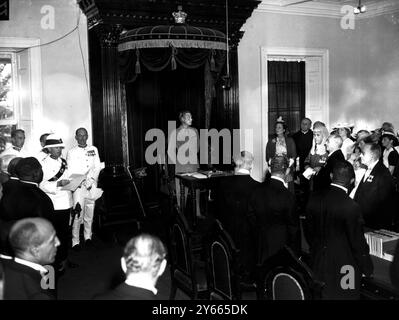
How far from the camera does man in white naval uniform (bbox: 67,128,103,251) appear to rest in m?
6.89

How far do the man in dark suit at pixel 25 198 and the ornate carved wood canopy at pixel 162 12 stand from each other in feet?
12.6

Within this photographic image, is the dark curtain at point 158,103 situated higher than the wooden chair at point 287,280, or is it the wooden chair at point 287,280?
the dark curtain at point 158,103

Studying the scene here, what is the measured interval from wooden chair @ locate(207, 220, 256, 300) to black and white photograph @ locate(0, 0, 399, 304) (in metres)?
0.02

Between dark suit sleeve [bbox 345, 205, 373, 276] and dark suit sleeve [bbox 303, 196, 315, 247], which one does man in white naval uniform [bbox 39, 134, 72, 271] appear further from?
dark suit sleeve [bbox 345, 205, 373, 276]

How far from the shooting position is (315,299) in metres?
2.89

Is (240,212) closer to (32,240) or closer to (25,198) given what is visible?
(25,198)

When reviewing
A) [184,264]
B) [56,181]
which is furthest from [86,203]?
[184,264]

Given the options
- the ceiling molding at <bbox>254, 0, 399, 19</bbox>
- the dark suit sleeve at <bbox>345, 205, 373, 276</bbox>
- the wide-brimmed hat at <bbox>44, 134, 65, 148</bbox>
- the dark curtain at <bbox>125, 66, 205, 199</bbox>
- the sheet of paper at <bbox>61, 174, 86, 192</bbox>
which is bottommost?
the dark suit sleeve at <bbox>345, 205, 373, 276</bbox>

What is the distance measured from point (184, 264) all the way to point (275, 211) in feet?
3.08

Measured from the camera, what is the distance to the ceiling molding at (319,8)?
32.1 ft

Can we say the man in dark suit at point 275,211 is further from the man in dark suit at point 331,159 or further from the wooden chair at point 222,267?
the man in dark suit at point 331,159

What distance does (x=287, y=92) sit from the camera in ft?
34.3

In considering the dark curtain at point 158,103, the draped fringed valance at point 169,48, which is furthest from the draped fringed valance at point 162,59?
the dark curtain at point 158,103

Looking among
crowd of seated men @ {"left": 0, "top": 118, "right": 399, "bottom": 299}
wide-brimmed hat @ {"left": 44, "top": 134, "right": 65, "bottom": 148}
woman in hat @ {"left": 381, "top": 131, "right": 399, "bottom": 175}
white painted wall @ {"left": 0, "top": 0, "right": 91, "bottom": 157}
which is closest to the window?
white painted wall @ {"left": 0, "top": 0, "right": 91, "bottom": 157}
